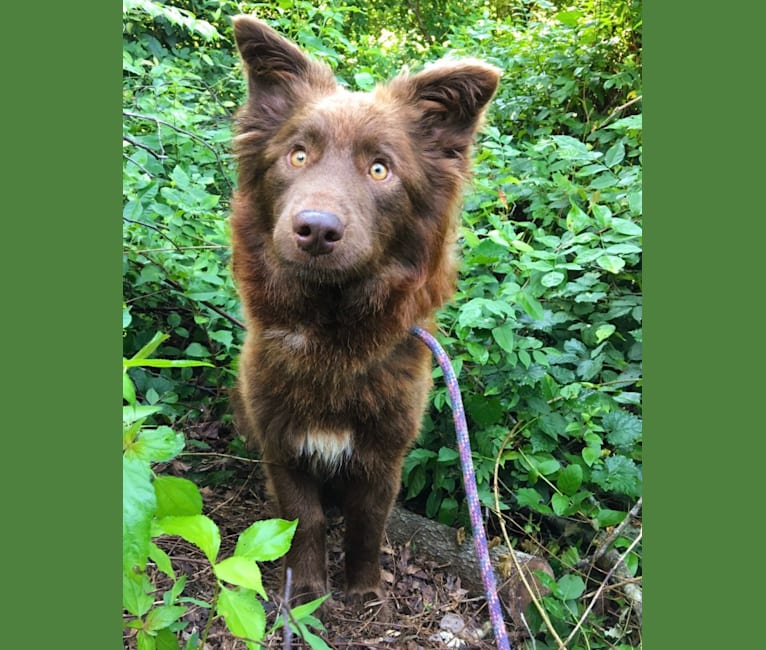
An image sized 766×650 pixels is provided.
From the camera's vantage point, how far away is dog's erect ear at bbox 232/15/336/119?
257 cm

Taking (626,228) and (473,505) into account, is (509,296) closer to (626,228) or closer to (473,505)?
(626,228)

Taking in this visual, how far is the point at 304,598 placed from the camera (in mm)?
2709

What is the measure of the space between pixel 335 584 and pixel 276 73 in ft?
7.68

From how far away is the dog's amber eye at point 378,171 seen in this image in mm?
2328

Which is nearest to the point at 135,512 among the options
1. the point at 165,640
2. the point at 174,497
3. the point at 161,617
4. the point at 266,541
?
the point at 174,497

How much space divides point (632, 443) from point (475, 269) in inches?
43.9

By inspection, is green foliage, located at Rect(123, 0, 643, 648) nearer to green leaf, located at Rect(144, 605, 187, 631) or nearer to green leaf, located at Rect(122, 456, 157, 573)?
green leaf, located at Rect(144, 605, 187, 631)

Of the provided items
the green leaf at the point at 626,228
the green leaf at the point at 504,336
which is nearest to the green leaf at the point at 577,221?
the green leaf at the point at 626,228

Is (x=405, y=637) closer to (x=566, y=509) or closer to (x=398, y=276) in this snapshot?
(x=566, y=509)

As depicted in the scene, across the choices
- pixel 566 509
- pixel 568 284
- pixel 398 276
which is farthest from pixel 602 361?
pixel 398 276

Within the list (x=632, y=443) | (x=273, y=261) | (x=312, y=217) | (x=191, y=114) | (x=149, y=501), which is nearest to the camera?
(x=149, y=501)

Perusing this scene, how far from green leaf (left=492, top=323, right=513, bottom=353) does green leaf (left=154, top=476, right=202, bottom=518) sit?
5.65 feet

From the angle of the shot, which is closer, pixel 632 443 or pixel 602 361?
pixel 632 443

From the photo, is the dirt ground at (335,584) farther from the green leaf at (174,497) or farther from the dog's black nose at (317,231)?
the dog's black nose at (317,231)
